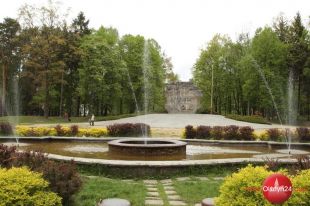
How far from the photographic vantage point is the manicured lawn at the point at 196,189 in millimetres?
7277

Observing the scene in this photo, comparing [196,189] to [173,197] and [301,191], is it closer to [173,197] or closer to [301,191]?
[173,197]

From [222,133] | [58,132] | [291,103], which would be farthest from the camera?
[291,103]

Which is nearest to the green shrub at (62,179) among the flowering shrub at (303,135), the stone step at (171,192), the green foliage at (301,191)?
the stone step at (171,192)

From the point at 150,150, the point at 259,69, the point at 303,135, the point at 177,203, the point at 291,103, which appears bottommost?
the point at 177,203

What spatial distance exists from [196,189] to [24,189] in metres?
3.81

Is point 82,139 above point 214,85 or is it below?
below

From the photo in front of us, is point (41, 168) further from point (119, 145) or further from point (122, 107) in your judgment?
point (122, 107)

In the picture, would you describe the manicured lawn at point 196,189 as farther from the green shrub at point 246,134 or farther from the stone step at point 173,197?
the green shrub at point 246,134

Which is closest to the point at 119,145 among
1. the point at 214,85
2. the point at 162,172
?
the point at 162,172

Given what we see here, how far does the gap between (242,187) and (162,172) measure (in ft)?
15.7

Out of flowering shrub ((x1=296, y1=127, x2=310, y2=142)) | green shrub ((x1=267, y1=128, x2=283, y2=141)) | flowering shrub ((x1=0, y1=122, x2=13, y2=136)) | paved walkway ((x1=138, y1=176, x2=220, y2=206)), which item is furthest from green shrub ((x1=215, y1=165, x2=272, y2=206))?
flowering shrub ((x1=0, y1=122, x2=13, y2=136))

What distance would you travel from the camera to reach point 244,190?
4.84 metres

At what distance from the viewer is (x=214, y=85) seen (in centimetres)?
5350

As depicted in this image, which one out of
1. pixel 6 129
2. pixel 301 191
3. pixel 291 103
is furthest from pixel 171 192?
pixel 291 103
